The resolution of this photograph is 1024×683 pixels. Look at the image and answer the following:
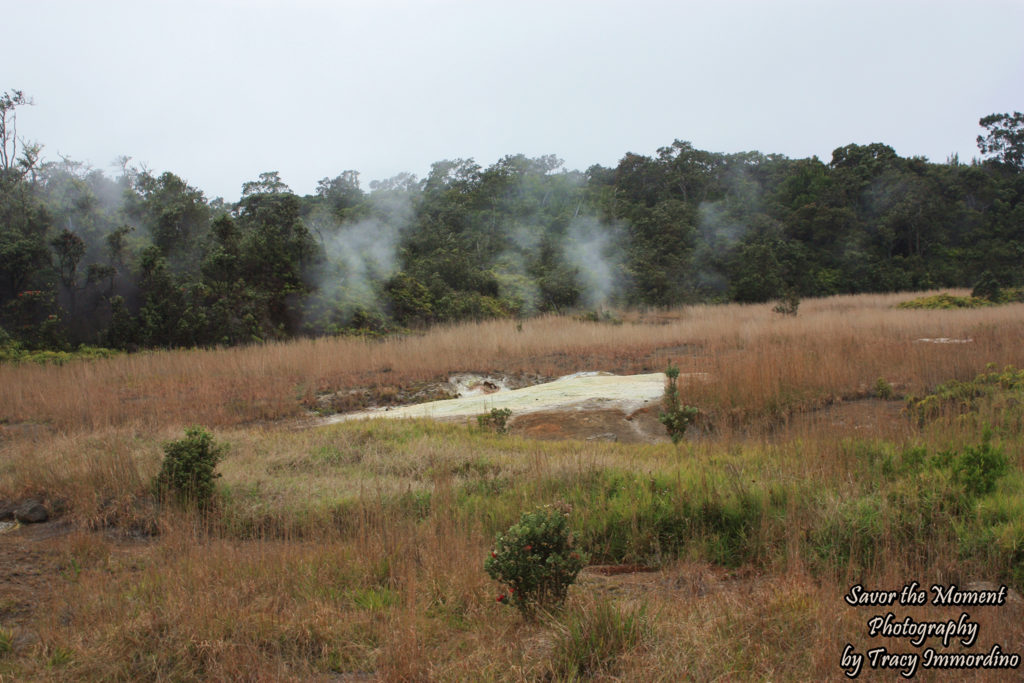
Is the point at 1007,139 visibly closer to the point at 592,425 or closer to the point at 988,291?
the point at 988,291

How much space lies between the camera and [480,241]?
31.4 meters

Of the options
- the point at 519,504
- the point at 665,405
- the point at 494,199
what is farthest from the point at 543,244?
the point at 519,504

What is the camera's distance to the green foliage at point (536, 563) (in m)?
3.32

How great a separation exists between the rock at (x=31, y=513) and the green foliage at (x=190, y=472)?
878 mm

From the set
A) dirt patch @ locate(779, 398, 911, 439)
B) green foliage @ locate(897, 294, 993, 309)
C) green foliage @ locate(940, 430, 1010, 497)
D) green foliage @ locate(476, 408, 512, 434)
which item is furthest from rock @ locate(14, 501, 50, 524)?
green foliage @ locate(897, 294, 993, 309)

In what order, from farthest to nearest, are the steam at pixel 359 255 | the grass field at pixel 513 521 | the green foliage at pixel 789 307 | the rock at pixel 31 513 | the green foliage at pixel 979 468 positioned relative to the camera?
the steam at pixel 359 255 → the green foliage at pixel 789 307 → the rock at pixel 31 513 → the green foliage at pixel 979 468 → the grass field at pixel 513 521

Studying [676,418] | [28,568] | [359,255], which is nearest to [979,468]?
[676,418]

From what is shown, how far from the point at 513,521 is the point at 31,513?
4022mm

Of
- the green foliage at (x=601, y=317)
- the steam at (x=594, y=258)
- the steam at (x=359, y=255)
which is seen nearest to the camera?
the steam at (x=359, y=255)

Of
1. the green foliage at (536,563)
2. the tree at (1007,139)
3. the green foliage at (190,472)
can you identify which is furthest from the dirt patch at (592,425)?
the tree at (1007,139)

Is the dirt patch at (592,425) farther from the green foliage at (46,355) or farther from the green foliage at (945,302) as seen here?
the green foliage at (945,302)

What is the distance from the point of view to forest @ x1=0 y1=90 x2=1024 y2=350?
17797 millimetres

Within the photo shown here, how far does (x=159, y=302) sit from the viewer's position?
17609 mm

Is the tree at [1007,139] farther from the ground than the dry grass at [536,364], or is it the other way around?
the tree at [1007,139]
